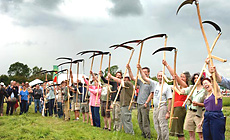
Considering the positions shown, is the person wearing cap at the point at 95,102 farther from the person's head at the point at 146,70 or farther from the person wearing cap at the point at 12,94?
the person wearing cap at the point at 12,94

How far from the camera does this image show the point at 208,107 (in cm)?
555

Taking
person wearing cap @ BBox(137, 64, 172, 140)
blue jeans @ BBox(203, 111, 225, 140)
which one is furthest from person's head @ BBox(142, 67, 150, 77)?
blue jeans @ BBox(203, 111, 225, 140)

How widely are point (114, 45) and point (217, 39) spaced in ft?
13.7

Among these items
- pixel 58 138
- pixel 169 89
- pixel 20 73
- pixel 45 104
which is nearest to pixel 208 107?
pixel 169 89

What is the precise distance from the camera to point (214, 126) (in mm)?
5340

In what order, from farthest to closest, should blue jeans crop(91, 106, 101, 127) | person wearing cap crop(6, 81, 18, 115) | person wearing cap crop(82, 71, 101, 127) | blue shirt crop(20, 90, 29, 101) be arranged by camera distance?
1. blue shirt crop(20, 90, 29, 101)
2. person wearing cap crop(6, 81, 18, 115)
3. blue jeans crop(91, 106, 101, 127)
4. person wearing cap crop(82, 71, 101, 127)

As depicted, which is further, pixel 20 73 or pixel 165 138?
pixel 20 73

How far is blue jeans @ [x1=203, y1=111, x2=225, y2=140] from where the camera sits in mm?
5301

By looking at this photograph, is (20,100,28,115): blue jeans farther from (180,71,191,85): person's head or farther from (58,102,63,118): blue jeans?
(180,71,191,85): person's head

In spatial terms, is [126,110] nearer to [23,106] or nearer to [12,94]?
[23,106]

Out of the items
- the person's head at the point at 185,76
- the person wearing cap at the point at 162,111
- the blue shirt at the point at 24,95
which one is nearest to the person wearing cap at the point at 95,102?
the person wearing cap at the point at 162,111

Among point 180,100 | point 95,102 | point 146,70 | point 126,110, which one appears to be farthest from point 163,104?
point 95,102

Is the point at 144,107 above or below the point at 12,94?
below

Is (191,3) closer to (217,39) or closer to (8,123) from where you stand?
(217,39)
